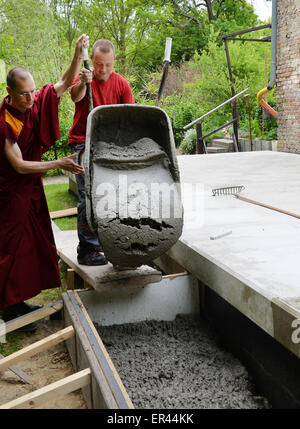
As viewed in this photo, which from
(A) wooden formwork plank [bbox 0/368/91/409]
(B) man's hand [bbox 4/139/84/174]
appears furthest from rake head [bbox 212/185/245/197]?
(A) wooden formwork plank [bbox 0/368/91/409]

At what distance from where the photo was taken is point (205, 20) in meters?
22.8

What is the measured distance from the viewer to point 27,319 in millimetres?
2955

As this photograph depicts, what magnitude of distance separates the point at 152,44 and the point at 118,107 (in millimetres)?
18859

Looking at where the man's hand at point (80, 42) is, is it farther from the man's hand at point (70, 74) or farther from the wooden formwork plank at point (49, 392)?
the wooden formwork plank at point (49, 392)

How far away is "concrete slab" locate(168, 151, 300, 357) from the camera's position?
2125mm

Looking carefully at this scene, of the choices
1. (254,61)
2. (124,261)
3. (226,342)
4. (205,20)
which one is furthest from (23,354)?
(205,20)

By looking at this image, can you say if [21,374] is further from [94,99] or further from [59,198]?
[59,198]

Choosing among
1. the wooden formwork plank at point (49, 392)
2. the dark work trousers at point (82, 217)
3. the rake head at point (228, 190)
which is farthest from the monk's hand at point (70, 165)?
the rake head at point (228, 190)

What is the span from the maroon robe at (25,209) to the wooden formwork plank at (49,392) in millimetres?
1049

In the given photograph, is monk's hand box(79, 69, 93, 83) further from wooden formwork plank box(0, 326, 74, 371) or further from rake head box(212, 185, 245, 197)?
rake head box(212, 185, 245, 197)

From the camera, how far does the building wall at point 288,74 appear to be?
7441 millimetres

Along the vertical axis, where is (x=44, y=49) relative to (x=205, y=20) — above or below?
below

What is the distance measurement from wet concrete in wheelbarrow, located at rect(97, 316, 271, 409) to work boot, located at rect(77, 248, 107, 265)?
430mm
